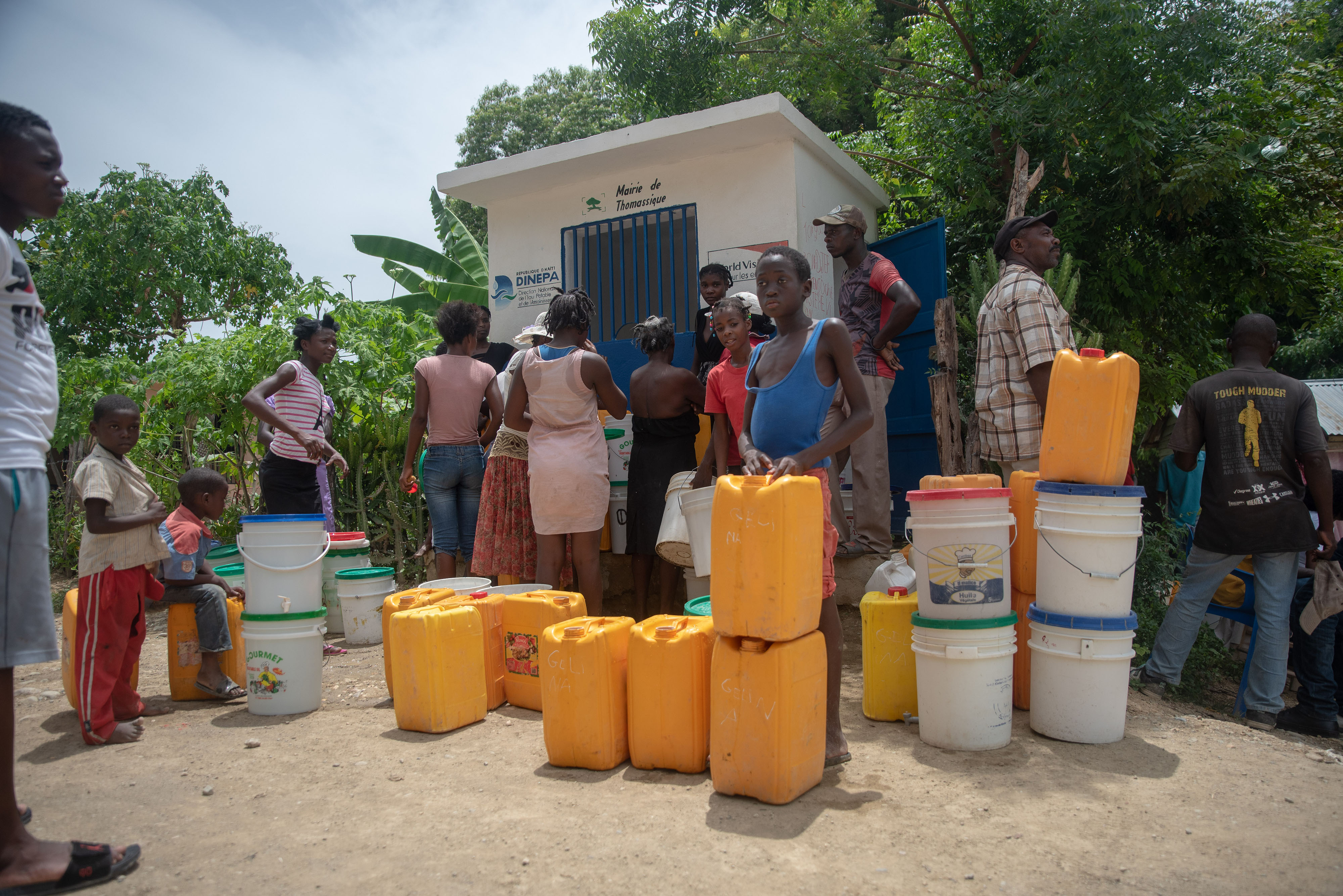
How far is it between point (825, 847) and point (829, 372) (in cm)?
171

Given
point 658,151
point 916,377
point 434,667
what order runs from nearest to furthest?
point 434,667
point 916,377
point 658,151

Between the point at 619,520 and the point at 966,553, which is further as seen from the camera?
the point at 619,520

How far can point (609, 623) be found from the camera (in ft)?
11.4

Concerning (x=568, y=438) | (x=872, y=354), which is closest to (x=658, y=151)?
(x=872, y=354)

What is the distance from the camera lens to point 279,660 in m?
4.11

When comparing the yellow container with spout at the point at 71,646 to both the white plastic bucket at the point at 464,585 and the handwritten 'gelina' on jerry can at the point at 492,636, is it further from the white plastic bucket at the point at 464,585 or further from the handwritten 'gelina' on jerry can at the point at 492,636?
the handwritten 'gelina' on jerry can at the point at 492,636

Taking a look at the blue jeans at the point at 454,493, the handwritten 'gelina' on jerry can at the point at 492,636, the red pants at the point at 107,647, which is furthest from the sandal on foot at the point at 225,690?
the blue jeans at the point at 454,493

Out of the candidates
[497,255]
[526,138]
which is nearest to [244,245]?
[497,255]

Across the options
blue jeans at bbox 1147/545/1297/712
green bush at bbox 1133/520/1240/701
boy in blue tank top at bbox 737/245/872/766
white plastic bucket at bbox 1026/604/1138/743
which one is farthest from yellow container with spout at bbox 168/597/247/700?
green bush at bbox 1133/520/1240/701

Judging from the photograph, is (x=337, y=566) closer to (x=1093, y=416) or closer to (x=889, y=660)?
(x=889, y=660)

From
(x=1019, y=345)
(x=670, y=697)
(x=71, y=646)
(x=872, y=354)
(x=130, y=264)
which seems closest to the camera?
(x=670, y=697)

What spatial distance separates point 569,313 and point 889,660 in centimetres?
262

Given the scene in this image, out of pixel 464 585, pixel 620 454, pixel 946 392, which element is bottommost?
pixel 464 585

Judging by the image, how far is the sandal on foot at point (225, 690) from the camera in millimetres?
4410
